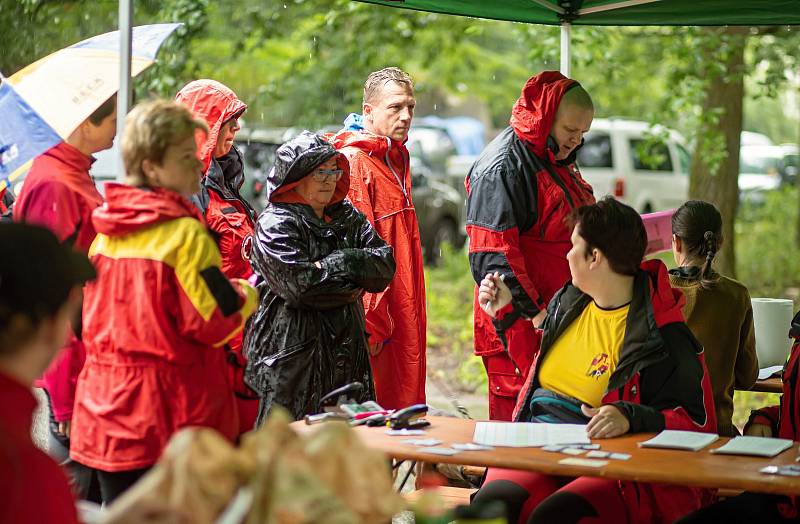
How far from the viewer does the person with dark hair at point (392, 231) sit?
5.42 m

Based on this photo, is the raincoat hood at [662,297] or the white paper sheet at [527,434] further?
the raincoat hood at [662,297]

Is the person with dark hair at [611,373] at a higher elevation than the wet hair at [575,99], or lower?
lower

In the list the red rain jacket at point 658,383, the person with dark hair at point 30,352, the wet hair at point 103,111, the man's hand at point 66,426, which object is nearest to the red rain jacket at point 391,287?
the wet hair at point 103,111

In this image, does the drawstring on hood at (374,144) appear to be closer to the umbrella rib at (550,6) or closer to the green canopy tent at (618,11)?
the green canopy tent at (618,11)

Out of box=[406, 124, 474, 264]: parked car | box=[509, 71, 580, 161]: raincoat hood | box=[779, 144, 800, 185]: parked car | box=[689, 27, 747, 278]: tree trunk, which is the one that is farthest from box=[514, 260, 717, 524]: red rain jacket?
box=[779, 144, 800, 185]: parked car

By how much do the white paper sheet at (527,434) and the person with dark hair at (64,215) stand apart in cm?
129

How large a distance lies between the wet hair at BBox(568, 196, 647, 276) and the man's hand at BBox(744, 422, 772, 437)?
2.37 ft

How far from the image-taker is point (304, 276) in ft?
14.6

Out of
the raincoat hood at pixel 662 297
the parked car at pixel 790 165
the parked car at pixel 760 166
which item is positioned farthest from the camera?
the parked car at pixel 760 166

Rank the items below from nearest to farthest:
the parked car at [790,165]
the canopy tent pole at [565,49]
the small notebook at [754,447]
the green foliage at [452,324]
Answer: the small notebook at [754,447] → the canopy tent pole at [565,49] → the green foliage at [452,324] → the parked car at [790,165]

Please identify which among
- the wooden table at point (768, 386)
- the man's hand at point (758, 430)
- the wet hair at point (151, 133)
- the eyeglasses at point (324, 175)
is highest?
the wet hair at point (151, 133)

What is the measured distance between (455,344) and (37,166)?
7.96m

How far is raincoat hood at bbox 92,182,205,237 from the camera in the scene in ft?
11.0

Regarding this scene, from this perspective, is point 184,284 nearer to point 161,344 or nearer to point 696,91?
point 161,344
